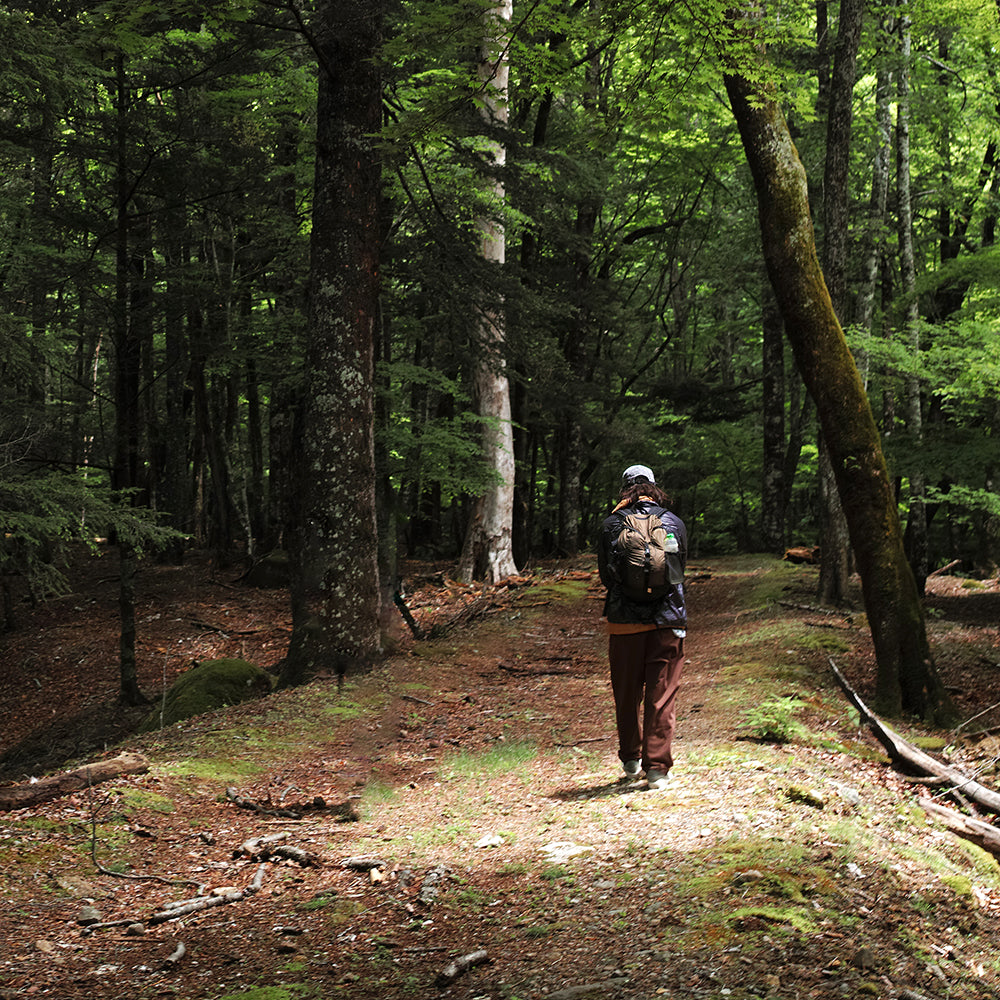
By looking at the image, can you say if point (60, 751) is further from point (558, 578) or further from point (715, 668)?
point (558, 578)

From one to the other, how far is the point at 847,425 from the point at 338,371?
4.90 meters

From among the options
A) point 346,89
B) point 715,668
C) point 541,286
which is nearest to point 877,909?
point 715,668

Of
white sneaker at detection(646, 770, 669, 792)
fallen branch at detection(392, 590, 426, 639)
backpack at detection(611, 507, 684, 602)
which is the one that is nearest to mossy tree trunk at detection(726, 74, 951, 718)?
backpack at detection(611, 507, 684, 602)

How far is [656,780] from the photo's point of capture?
17.9 feet

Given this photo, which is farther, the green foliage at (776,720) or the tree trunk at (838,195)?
the tree trunk at (838,195)

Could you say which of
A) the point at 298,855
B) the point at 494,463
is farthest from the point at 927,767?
the point at 494,463

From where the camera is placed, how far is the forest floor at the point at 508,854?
3270mm

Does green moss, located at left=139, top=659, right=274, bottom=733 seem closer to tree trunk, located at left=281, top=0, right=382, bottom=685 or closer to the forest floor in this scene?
tree trunk, located at left=281, top=0, right=382, bottom=685

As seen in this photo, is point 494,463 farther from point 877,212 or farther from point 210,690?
point 877,212

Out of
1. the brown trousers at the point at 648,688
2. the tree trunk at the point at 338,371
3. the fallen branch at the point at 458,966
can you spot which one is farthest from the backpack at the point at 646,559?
the tree trunk at the point at 338,371

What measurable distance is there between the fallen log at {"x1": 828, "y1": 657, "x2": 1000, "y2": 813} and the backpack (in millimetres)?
2016

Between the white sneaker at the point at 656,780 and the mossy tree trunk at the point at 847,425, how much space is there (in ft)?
10.4

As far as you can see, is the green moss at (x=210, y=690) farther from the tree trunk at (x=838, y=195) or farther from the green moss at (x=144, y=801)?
the tree trunk at (x=838, y=195)

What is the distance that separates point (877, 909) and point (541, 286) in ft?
47.3
